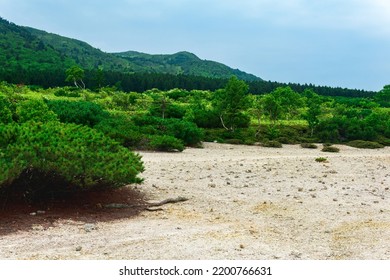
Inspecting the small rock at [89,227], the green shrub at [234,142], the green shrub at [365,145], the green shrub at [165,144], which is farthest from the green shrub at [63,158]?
the green shrub at [365,145]

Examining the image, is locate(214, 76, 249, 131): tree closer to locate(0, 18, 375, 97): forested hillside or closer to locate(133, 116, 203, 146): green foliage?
locate(133, 116, 203, 146): green foliage

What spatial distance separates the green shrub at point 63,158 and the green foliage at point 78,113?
13391mm

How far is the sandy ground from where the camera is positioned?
6750 mm

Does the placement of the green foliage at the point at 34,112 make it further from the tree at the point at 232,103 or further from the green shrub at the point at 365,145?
the green shrub at the point at 365,145

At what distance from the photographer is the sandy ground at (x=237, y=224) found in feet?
22.1

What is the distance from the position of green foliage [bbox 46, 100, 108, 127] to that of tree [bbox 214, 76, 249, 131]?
8.33 meters

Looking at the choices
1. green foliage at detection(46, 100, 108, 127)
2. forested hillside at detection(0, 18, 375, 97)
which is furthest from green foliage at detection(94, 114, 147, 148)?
forested hillside at detection(0, 18, 375, 97)

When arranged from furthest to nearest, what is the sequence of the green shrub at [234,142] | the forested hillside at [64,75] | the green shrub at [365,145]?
1. the forested hillside at [64,75]
2. the green shrub at [365,145]
3. the green shrub at [234,142]

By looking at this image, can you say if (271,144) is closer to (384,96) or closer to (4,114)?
(4,114)

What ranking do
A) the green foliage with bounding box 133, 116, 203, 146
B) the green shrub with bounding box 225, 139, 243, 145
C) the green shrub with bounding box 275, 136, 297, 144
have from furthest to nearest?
the green shrub with bounding box 275, 136, 297, 144
the green shrub with bounding box 225, 139, 243, 145
the green foliage with bounding box 133, 116, 203, 146

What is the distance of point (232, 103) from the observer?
30.9 m

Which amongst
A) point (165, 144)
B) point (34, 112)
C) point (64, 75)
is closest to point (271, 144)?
point (165, 144)

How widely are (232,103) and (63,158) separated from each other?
2270 cm
